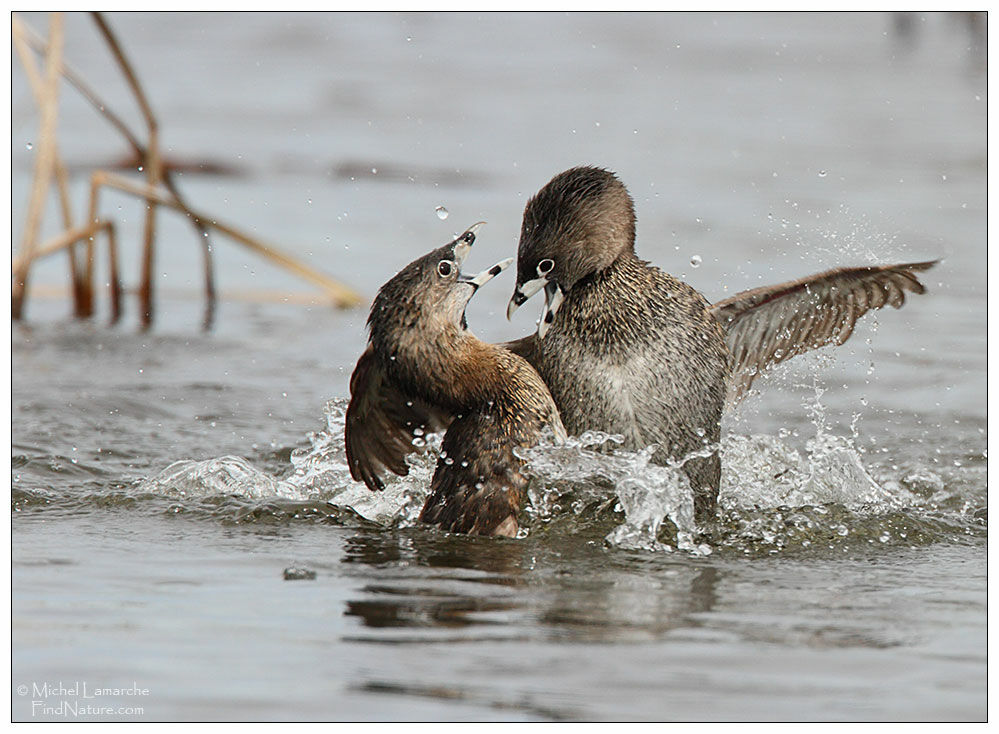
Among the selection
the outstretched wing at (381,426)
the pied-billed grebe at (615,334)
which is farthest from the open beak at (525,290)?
the outstretched wing at (381,426)

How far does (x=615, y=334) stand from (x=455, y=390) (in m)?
0.69

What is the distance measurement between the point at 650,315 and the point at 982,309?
238 inches

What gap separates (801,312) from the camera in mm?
7434

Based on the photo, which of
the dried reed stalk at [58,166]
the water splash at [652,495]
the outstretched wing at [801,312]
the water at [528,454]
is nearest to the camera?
the water at [528,454]

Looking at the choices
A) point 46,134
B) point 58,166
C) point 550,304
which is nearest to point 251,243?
point 58,166

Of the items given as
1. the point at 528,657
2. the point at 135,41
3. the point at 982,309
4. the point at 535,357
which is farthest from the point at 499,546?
the point at 135,41

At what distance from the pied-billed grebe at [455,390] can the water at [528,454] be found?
15cm

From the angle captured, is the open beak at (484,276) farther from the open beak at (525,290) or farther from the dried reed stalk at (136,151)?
the dried reed stalk at (136,151)

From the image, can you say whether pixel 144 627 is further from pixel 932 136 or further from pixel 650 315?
pixel 932 136

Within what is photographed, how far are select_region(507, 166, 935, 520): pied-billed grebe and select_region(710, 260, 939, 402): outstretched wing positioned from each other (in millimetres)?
561

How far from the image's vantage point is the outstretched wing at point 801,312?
285 inches

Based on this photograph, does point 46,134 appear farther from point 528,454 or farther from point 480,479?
point 528,454

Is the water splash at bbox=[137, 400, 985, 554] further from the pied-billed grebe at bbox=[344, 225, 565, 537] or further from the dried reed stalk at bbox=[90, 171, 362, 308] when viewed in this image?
the dried reed stalk at bbox=[90, 171, 362, 308]

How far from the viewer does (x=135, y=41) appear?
21.4m
